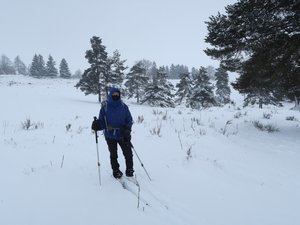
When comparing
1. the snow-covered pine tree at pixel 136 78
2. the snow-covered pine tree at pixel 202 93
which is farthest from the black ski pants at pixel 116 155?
the snow-covered pine tree at pixel 136 78

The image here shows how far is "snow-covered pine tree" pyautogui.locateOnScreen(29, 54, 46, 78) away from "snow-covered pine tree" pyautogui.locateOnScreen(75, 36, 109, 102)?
2091 inches

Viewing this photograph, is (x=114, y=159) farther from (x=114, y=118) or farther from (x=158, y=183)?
(x=158, y=183)

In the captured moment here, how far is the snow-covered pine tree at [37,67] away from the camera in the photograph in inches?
3186

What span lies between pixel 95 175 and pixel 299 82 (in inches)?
334

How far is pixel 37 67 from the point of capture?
81562mm

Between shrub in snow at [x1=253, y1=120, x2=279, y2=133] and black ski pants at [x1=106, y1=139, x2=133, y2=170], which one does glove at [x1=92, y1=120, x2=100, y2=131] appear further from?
shrub in snow at [x1=253, y1=120, x2=279, y2=133]

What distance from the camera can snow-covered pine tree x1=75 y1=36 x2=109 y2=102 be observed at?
35062 mm

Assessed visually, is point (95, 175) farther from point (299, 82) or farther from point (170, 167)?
point (299, 82)

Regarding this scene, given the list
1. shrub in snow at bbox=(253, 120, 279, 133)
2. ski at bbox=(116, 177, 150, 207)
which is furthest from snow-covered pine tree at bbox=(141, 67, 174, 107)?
ski at bbox=(116, 177, 150, 207)

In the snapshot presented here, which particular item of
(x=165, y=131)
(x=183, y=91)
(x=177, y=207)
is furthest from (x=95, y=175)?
(x=183, y=91)

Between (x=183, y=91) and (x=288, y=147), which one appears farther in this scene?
(x=183, y=91)

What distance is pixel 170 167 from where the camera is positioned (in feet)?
20.7

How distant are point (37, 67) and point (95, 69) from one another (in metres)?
54.5

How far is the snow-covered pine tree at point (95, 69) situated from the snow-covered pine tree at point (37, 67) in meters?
53.1
